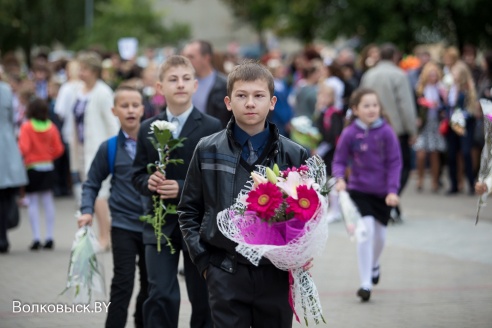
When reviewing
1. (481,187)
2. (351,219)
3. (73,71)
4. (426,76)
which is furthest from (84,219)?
(426,76)

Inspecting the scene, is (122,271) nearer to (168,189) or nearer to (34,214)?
(168,189)

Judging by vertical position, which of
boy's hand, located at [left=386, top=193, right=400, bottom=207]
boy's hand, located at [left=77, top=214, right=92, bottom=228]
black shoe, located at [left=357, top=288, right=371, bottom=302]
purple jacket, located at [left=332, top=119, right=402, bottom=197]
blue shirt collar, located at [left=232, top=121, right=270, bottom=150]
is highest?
blue shirt collar, located at [left=232, top=121, right=270, bottom=150]

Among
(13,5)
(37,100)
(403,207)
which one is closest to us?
(37,100)

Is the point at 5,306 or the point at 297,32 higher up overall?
the point at 297,32

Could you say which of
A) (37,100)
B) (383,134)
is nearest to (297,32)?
(37,100)

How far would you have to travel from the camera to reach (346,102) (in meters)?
15.9

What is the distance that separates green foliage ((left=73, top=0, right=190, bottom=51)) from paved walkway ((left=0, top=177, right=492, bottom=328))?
715 inches

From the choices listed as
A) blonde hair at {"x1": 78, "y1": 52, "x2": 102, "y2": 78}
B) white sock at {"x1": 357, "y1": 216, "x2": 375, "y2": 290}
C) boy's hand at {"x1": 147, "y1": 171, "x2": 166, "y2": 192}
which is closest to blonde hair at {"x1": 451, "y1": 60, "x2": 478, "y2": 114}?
blonde hair at {"x1": 78, "y1": 52, "x2": 102, "y2": 78}

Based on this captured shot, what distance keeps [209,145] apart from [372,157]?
3.93 m

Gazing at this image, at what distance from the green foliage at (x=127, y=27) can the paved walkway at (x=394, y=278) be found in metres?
18.1

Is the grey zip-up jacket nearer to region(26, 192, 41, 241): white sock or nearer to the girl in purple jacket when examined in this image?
the girl in purple jacket

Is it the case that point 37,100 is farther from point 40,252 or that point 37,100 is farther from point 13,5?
point 13,5

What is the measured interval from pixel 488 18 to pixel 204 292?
20.4 meters

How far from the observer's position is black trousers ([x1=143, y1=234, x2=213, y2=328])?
21.6 ft
